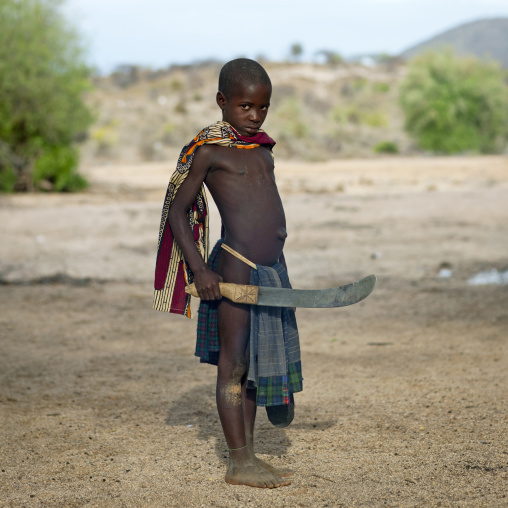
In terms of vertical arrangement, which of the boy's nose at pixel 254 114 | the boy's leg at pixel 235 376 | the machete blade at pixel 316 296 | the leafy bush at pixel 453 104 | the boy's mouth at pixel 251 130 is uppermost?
the leafy bush at pixel 453 104

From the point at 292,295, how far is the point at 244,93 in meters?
0.80

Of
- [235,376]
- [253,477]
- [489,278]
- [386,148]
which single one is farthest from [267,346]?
→ [386,148]

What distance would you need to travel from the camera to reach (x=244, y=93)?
2.62 m

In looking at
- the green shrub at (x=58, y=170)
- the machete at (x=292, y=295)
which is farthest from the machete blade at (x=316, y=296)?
the green shrub at (x=58, y=170)

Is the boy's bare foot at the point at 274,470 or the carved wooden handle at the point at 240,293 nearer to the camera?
the carved wooden handle at the point at 240,293

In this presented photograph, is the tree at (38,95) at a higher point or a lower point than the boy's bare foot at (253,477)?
higher

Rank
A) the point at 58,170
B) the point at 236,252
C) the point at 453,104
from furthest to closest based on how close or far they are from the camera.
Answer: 1. the point at 453,104
2. the point at 58,170
3. the point at 236,252

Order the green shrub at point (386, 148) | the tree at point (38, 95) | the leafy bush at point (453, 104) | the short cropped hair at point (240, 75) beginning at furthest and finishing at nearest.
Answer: the green shrub at point (386, 148) < the leafy bush at point (453, 104) < the tree at point (38, 95) < the short cropped hair at point (240, 75)

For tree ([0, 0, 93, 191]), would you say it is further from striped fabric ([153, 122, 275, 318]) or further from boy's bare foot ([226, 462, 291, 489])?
boy's bare foot ([226, 462, 291, 489])

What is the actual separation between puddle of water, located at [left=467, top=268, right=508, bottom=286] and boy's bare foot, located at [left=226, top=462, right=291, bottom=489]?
15.9 feet

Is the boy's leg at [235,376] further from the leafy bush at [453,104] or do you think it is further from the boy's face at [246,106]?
the leafy bush at [453,104]

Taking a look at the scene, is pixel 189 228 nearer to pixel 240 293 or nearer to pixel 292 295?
pixel 240 293

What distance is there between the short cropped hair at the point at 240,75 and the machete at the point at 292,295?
→ 76 centimetres

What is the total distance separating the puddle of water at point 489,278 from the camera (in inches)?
282
